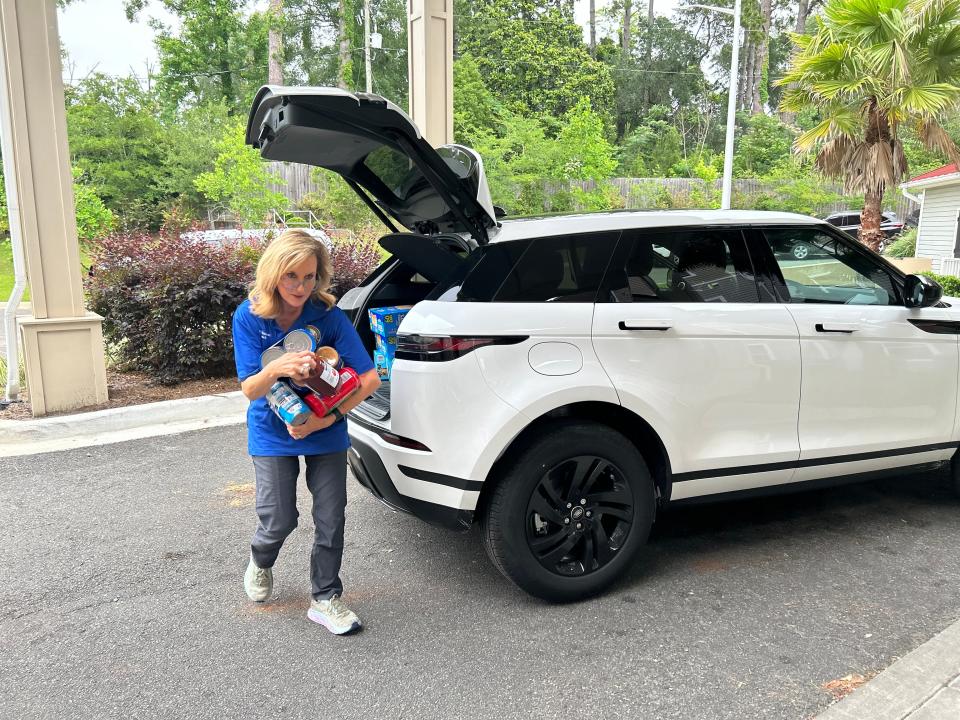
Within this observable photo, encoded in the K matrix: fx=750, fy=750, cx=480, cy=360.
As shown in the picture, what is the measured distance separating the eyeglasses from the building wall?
70.6ft

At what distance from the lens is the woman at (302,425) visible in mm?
2863

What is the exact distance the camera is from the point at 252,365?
2.94 m

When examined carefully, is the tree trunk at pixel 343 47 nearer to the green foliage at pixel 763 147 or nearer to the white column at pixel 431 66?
the green foliage at pixel 763 147

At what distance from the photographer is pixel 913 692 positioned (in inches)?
104

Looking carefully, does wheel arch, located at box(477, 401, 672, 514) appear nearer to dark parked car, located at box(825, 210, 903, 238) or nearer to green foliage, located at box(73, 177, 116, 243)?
green foliage, located at box(73, 177, 116, 243)

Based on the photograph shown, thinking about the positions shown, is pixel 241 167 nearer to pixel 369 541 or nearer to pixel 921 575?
pixel 369 541

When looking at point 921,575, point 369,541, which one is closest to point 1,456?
point 369,541

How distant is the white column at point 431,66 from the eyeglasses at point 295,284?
18.2ft

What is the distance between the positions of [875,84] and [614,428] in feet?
33.6

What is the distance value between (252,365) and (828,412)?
2754mm

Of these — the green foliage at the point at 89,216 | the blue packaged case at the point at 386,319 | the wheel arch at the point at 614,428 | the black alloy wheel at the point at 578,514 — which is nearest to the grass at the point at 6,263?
the green foliage at the point at 89,216

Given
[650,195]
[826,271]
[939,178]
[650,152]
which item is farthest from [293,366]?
[650,152]

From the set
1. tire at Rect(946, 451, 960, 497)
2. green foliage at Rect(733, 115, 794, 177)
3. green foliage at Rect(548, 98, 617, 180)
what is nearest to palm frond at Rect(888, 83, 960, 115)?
tire at Rect(946, 451, 960, 497)

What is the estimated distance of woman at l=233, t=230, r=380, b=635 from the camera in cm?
286
